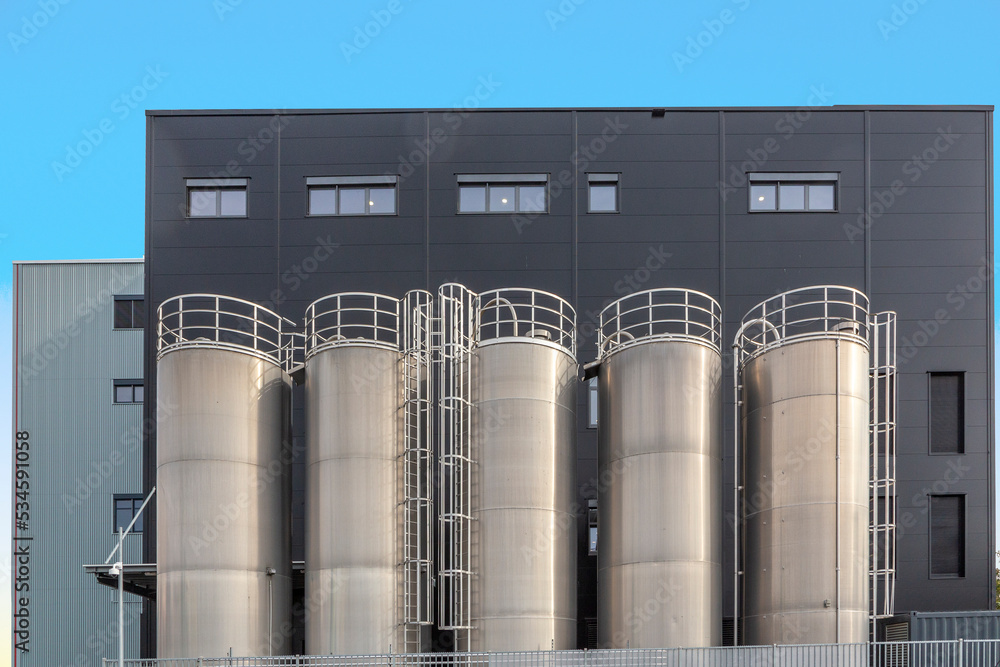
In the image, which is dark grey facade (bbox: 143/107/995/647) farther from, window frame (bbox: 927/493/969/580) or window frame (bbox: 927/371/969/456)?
window frame (bbox: 927/493/969/580)

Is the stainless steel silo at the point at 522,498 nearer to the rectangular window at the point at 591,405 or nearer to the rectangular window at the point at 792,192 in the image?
the rectangular window at the point at 591,405

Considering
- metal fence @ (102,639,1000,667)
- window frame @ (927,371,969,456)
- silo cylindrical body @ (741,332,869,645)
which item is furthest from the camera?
window frame @ (927,371,969,456)

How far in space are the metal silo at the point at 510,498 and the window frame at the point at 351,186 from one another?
9.07m

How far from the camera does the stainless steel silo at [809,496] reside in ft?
79.0

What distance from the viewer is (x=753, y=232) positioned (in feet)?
110

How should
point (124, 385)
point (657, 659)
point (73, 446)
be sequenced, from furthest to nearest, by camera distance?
point (124, 385), point (73, 446), point (657, 659)

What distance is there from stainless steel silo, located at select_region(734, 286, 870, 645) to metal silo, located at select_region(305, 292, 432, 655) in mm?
8019

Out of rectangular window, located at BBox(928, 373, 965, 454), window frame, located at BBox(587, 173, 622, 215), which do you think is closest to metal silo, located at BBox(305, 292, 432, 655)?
window frame, located at BBox(587, 173, 622, 215)

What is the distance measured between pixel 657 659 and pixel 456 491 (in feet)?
19.9

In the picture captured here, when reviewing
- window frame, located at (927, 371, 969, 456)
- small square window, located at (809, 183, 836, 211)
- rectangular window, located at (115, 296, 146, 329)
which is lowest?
window frame, located at (927, 371, 969, 456)

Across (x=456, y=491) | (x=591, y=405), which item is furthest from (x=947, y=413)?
(x=456, y=491)

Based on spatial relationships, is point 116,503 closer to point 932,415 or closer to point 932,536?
point 932,536

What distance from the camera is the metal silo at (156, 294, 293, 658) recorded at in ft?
80.8

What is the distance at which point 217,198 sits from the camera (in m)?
34.2
